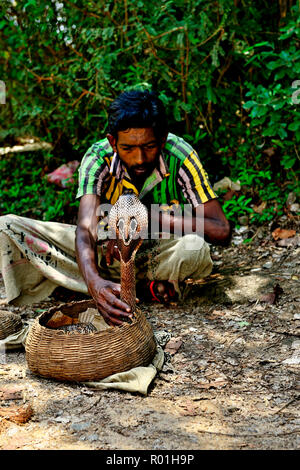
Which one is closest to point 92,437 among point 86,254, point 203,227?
point 86,254

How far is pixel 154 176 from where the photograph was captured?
3.24m

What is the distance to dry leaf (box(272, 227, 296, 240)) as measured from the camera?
14.3ft

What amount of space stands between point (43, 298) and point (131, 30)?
2.46 metres

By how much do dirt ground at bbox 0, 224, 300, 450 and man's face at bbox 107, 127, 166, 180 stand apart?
38.8 inches

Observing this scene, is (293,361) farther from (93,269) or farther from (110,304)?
(93,269)

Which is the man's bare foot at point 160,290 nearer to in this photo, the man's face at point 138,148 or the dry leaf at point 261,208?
the man's face at point 138,148

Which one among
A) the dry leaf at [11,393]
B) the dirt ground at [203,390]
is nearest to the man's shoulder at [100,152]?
the dirt ground at [203,390]

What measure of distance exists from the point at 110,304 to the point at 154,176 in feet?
3.29

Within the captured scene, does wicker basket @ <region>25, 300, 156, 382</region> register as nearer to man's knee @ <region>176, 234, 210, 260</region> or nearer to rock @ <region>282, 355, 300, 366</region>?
rock @ <region>282, 355, 300, 366</region>

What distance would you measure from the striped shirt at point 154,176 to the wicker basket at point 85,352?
41.4 inches

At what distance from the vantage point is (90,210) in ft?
10.6

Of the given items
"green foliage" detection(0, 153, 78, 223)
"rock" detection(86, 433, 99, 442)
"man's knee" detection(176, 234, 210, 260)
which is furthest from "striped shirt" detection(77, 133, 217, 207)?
"green foliage" detection(0, 153, 78, 223)

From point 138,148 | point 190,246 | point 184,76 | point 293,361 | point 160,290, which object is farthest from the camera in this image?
point 184,76
